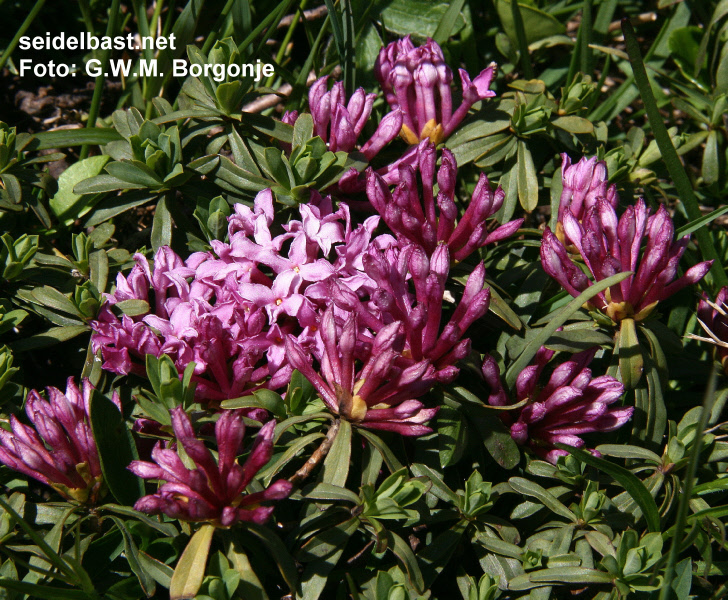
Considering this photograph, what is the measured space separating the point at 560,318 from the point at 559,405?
35cm

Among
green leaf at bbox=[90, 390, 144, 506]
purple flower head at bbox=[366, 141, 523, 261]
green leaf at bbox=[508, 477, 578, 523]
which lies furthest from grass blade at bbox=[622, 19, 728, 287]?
green leaf at bbox=[90, 390, 144, 506]

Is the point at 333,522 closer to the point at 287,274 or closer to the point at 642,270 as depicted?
the point at 287,274

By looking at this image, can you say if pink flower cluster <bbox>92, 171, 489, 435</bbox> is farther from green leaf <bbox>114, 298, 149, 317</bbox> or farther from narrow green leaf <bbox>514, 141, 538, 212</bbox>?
narrow green leaf <bbox>514, 141, 538, 212</bbox>

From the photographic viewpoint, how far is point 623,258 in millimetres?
2564

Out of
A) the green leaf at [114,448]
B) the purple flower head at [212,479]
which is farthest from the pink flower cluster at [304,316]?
the purple flower head at [212,479]

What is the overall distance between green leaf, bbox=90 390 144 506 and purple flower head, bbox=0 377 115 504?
0.06m

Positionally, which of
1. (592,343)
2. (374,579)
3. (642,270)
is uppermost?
(642,270)

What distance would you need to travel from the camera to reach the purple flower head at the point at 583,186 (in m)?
2.76

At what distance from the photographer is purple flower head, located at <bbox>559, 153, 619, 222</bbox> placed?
2764 mm

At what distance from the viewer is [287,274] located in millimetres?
2400

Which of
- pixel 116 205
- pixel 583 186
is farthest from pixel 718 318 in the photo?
pixel 116 205

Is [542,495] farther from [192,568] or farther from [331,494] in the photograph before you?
[192,568]

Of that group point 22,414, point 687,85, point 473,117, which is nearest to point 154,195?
point 22,414

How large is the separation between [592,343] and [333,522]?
1.15 m
